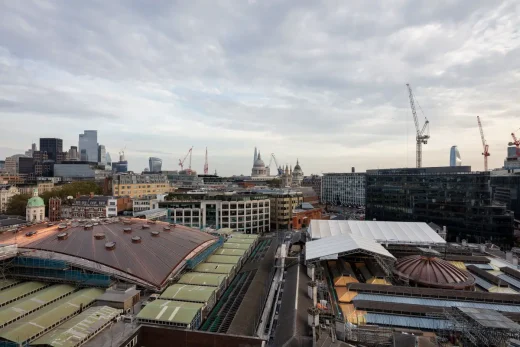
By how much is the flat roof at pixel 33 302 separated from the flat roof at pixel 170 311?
1207 centimetres

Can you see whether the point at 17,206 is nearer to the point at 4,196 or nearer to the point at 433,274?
the point at 4,196

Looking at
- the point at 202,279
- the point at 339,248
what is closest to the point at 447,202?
the point at 339,248

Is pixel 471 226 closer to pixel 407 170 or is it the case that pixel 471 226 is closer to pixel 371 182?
pixel 407 170

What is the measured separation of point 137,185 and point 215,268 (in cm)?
11326

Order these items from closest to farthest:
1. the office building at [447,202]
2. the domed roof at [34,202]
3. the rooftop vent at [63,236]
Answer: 1. the rooftop vent at [63,236]
2. the office building at [447,202]
3. the domed roof at [34,202]

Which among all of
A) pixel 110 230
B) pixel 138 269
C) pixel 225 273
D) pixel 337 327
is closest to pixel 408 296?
pixel 337 327

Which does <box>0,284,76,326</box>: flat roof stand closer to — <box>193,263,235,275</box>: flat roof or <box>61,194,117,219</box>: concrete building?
<box>193,263,235,275</box>: flat roof

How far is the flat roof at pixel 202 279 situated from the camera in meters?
47.7

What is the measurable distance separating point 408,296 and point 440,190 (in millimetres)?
69615

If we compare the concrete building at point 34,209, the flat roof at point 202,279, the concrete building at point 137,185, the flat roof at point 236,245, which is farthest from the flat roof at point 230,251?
the concrete building at point 137,185

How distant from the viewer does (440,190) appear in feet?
324

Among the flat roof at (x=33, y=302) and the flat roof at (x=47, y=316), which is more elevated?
the flat roof at (x=33, y=302)

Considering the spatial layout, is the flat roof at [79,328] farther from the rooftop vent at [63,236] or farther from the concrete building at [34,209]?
the concrete building at [34,209]

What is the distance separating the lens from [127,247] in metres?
51.2
